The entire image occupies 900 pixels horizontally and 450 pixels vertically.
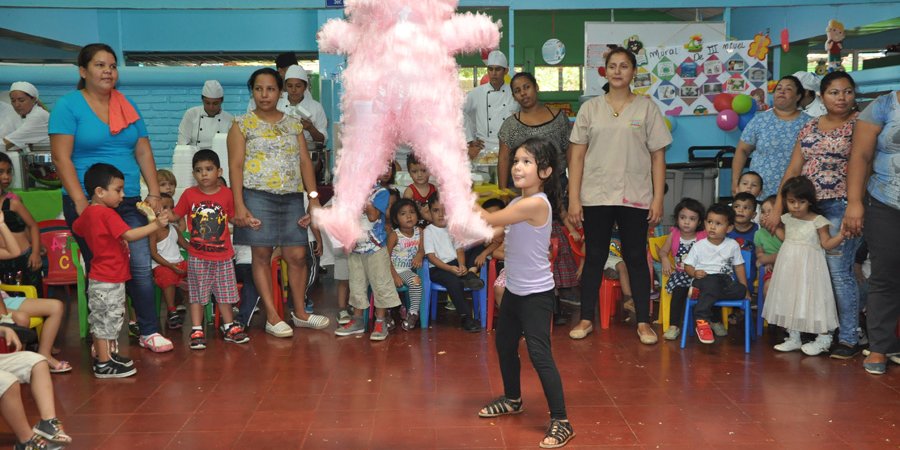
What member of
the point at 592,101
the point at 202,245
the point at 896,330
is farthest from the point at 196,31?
the point at 896,330

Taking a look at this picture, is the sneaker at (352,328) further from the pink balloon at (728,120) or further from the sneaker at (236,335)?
the pink balloon at (728,120)

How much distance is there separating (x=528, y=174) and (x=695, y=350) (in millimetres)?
1792

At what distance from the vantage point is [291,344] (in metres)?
4.18

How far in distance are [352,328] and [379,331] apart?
7.7 inches

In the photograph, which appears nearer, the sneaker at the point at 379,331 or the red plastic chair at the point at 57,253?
the sneaker at the point at 379,331

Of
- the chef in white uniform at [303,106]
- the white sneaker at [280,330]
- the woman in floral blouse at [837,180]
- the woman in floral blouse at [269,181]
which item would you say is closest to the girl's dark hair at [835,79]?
the woman in floral blouse at [837,180]

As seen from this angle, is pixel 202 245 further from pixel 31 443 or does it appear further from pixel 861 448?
pixel 861 448

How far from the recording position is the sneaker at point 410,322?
444cm

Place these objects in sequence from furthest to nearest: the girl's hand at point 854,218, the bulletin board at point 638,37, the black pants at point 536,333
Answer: the bulletin board at point 638,37, the girl's hand at point 854,218, the black pants at point 536,333

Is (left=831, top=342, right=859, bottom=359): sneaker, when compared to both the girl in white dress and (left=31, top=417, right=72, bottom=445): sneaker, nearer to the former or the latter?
the girl in white dress

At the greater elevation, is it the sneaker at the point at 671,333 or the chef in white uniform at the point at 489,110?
the chef in white uniform at the point at 489,110

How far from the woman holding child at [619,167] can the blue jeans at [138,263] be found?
79.0 inches

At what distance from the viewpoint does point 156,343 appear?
4.00 meters

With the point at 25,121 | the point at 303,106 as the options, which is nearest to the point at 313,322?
the point at 303,106
